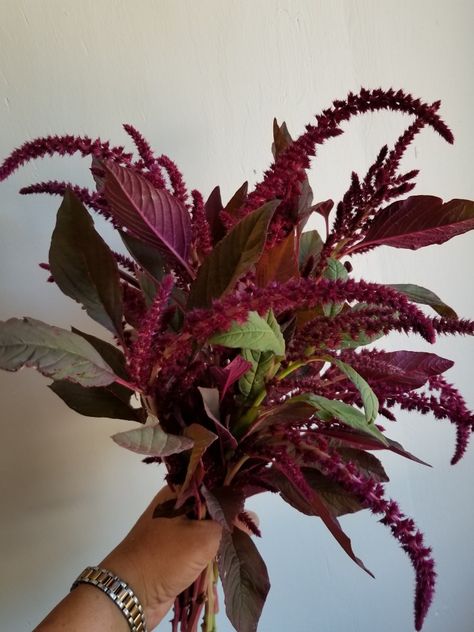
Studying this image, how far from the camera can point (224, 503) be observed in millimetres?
429

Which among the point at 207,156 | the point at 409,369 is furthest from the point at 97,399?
the point at 207,156

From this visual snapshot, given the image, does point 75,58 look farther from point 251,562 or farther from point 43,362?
point 251,562

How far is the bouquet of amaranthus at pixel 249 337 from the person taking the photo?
333mm

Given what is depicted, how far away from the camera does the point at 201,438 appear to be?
1.22 feet

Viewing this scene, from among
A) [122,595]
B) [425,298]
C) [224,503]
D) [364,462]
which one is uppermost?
[425,298]

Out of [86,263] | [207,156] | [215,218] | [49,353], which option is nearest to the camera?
[49,353]

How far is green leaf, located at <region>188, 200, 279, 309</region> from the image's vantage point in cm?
34

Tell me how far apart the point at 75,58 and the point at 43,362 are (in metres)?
0.47

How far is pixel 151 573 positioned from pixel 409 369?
300 millimetres

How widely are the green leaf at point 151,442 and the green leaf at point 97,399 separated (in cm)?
11

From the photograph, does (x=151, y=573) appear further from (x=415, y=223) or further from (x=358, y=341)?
(x=415, y=223)

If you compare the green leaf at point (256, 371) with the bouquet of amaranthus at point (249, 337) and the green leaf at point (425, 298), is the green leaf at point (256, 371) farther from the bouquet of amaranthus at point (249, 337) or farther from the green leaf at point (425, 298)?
the green leaf at point (425, 298)

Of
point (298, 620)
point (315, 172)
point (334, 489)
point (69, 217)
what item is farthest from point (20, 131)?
point (298, 620)

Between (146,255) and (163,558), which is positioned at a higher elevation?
(146,255)
